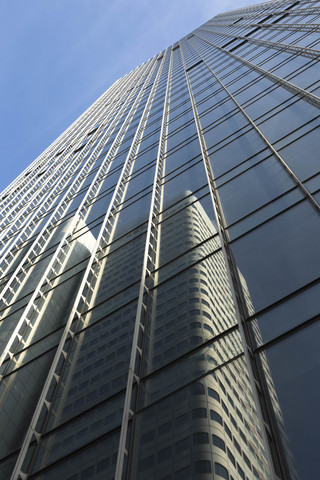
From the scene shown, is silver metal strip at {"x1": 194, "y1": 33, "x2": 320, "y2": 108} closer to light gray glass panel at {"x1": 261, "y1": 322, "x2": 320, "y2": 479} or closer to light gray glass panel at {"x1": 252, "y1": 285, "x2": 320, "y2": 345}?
light gray glass panel at {"x1": 252, "y1": 285, "x2": 320, "y2": 345}

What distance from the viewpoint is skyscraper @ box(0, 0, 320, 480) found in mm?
5047

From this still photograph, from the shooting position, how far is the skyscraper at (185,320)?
199 inches

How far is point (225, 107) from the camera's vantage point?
18328 mm

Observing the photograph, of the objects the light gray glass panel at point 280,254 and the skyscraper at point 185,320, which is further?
the light gray glass panel at point 280,254

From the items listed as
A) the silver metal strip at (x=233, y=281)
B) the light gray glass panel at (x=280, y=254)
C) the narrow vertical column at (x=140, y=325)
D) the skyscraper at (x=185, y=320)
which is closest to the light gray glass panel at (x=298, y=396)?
the skyscraper at (x=185, y=320)

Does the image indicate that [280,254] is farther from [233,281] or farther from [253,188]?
[253,188]

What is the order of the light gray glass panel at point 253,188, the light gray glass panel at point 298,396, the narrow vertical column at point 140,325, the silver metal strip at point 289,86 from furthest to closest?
the silver metal strip at point 289,86 < the light gray glass panel at point 253,188 < the narrow vertical column at point 140,325 < the light gray glass panel at point 298,396

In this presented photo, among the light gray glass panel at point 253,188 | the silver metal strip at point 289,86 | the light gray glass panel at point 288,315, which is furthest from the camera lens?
the silver metal strip at point 289,86

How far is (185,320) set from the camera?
Answer: 7.04m

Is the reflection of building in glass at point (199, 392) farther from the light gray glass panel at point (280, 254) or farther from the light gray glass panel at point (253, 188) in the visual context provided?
the light gray glass panel at point (253, 188)

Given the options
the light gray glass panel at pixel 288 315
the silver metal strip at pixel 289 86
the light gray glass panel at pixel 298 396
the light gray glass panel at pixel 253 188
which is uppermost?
the silver metal strip at pixel 289 86

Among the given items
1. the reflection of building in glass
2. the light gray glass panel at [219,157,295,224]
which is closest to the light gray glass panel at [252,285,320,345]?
the reflection of building in glass

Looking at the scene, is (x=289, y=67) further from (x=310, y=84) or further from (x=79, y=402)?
(x=79, y=402)

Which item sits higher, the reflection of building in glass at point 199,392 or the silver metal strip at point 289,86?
the silver metal strip at point 289,86
